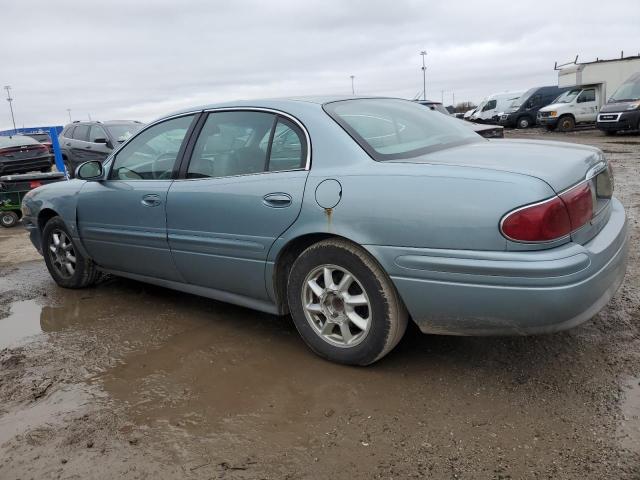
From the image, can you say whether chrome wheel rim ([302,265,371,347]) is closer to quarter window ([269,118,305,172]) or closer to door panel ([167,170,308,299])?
door panel ([167,170,308,299])

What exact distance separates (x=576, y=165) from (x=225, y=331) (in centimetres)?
238

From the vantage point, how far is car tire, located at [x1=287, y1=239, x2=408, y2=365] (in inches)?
114

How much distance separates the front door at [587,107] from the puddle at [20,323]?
2388 centimetres

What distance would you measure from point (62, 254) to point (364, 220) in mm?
3358

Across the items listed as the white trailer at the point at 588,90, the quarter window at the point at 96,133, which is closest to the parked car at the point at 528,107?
the white trailer at the point at 588,90

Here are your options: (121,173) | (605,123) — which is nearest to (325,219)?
(121,173)

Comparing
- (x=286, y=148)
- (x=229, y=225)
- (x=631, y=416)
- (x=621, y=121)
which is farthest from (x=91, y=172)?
(x=621, y=121)

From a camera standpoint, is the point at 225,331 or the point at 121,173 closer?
the point at 225,331

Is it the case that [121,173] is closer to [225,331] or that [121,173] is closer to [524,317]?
[225,331]

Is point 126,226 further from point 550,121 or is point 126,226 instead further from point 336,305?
point 550,121

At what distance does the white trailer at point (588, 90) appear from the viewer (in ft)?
75.5

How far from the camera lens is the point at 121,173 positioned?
4.32m

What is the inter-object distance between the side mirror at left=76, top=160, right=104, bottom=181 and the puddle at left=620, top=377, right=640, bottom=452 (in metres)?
3.80

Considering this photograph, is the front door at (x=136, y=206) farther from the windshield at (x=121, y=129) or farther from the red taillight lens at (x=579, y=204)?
the windshield at (x=121, y=129)
